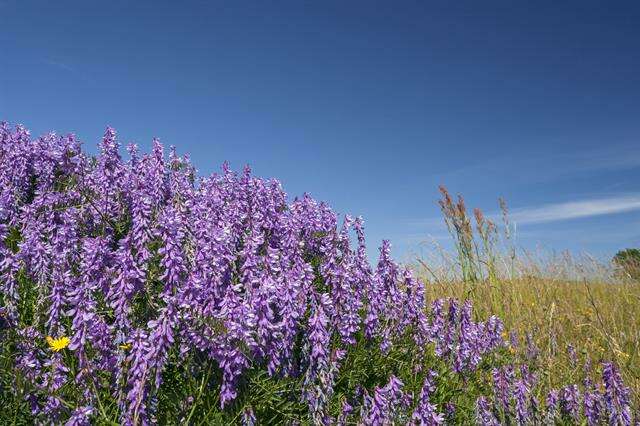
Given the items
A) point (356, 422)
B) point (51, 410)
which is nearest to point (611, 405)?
point (356, 422)

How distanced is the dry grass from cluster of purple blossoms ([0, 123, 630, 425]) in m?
1.36

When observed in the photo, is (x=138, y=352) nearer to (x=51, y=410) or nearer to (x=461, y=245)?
(x=51, y=410)

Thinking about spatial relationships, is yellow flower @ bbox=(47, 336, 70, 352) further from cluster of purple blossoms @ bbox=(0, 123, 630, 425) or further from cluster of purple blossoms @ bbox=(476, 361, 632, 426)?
cluster of purple blossoms @ bbox=(476, 361, 632, 426)

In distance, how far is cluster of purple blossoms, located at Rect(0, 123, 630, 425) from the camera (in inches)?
127

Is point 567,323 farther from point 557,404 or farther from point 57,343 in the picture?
point 57,343

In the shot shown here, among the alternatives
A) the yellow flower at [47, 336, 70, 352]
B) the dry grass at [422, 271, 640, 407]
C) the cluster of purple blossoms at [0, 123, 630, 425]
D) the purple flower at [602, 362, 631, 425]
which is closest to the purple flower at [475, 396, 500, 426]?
the cluster of purple blossoms at [0, 123, 630, 425]

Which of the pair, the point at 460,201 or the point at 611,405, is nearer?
the point at 611,405

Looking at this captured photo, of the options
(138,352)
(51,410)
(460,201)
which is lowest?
(51,410)

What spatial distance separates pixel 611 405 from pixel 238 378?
2925 mm

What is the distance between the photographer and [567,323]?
9312mm

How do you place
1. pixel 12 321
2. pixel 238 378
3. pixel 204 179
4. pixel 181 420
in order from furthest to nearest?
pixel 204 179 → pixel 12 321 → pixel 238 378 → pixel 181 420

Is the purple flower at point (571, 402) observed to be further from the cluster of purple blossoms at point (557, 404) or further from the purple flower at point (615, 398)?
the purple flower at point (615, 398)

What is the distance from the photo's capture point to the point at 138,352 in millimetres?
2969

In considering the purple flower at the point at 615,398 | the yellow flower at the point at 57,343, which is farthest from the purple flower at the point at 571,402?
the yellow flower at the point at 57,343
